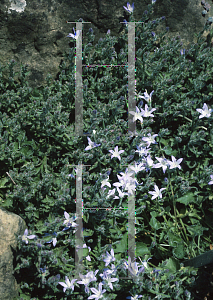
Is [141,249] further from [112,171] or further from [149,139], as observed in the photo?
[149,139]

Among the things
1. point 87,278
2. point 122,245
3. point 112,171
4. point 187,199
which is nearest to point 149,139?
point 112,171

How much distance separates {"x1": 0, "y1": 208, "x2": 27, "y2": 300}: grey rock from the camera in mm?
2734

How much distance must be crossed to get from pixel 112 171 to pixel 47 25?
1925mm

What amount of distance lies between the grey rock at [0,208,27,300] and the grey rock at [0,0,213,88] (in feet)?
5.55

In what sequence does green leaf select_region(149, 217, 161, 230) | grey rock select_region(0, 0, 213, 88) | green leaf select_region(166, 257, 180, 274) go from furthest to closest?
grey rock select_region(0, 0, 213, 88) → green leaf select_region(149, 217, 161, 230) → green leaf select_region(166, 257, 180, 274)

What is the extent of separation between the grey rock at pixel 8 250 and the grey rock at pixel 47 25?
66.7 inches

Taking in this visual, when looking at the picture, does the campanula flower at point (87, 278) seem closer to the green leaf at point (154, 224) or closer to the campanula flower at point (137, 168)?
the green leaf at point (154, 224)

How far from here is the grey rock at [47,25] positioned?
11.8 feet

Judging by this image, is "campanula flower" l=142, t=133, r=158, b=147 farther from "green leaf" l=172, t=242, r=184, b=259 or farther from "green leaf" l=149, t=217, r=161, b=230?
"green leaf" l=172, t=242, r=184, b=259

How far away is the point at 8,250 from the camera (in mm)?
2791

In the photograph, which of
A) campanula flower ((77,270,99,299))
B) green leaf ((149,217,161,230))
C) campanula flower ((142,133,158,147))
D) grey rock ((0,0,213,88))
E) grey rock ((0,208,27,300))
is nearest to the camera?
campanula flower ((77,270,99,299))

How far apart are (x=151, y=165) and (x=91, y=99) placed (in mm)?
1096

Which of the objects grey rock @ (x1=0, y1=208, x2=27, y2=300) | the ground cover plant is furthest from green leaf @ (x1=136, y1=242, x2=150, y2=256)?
grey rock @ (x1=0, y1=208, x2=27, y2=300)

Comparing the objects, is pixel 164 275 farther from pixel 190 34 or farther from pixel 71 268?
pixel 190 34
